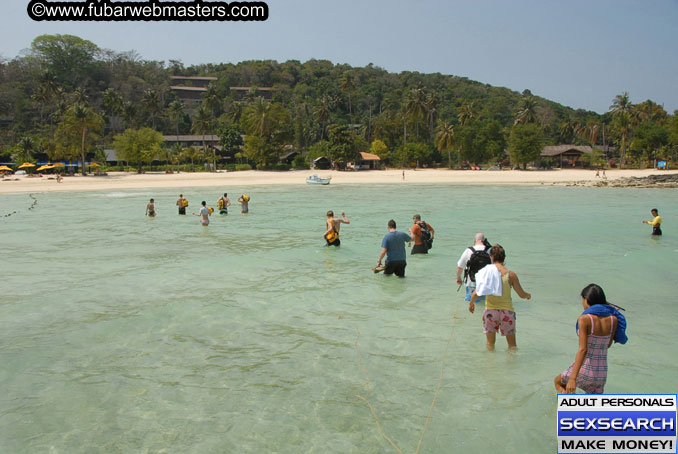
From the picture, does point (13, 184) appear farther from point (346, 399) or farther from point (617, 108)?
point (617, 108)

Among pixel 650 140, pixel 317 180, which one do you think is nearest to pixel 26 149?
pixel 317 180

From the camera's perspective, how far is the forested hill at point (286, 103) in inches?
3708

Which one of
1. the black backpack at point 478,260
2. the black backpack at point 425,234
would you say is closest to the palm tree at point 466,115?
the black backpack at point 425,234

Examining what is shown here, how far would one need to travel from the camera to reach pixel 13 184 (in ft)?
192

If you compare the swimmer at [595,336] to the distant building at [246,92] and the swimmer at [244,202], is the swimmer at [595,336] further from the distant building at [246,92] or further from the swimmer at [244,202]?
the distant building at [246,92]

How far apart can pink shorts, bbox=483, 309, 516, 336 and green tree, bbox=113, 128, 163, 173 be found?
74.6m

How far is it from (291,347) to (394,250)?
4.25 m

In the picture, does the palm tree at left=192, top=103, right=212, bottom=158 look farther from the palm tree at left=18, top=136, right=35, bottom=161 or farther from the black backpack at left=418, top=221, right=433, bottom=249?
the black backpack at left=418, top=221, right=433, bottom=249

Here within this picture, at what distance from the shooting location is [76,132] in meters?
70.8

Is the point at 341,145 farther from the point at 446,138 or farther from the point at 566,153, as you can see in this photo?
the point at 566,153

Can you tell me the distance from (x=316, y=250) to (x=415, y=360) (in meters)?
10.3

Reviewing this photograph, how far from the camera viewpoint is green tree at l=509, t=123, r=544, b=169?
82.3 meters

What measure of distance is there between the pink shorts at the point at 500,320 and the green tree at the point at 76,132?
74.4 metres

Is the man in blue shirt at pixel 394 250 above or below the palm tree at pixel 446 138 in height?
below
